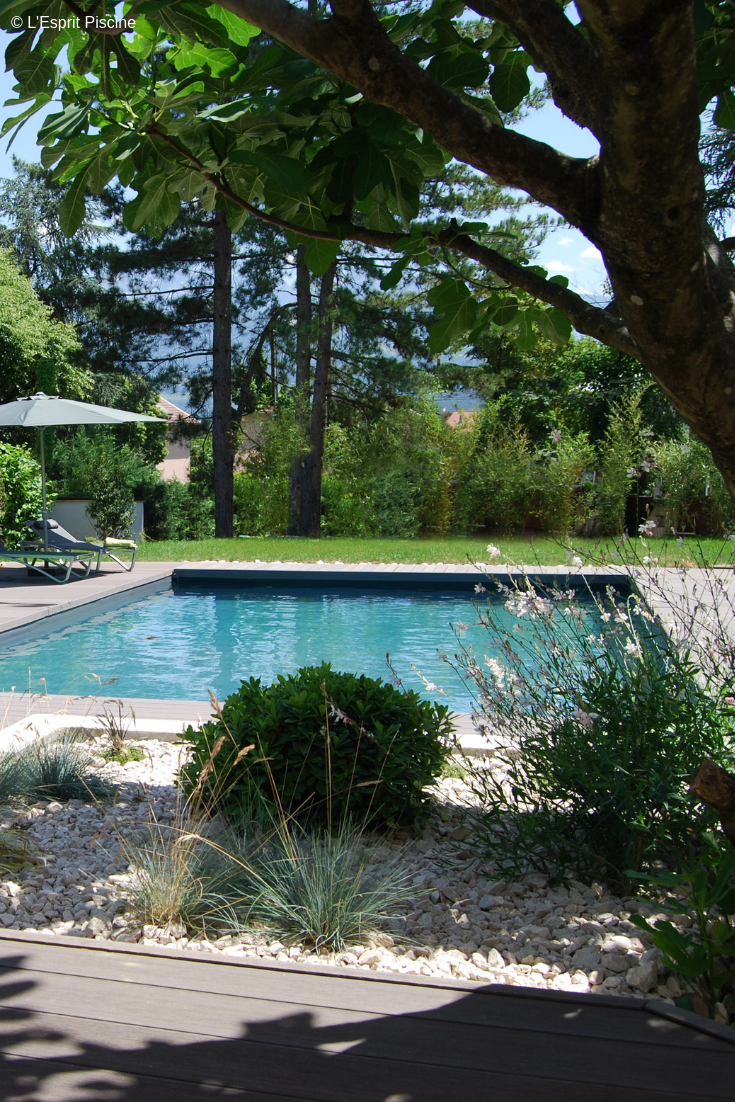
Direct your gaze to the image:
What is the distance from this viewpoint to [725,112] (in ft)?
7.39

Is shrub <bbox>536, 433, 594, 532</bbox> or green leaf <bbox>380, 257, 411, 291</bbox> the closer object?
green leaf <bbox>380, 257, 411, 291</bbox>

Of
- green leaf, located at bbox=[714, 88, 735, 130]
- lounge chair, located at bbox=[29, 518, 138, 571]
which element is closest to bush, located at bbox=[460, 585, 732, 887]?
green leaf, located at bbox=[714, 88, 735, 130]

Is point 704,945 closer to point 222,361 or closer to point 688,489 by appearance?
point 688,489

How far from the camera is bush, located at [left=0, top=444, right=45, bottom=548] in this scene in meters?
13.8

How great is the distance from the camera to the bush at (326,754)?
9.77 ft

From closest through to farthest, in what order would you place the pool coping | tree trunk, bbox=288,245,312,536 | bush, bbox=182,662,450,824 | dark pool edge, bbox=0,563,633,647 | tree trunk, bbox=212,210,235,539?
bush, bbox=182,662,450,824 < the pool coping < dark pool edge, bbox=0,563,633,647 < tree trunk, bbox=288,245,312,536 < tree trunk, bbox=212,210,235,539

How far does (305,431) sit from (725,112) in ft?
50.0

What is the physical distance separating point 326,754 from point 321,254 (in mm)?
1657

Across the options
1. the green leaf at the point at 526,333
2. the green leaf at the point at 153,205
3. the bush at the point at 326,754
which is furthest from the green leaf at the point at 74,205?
the bush at the point at 326,754

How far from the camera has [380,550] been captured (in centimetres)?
1395

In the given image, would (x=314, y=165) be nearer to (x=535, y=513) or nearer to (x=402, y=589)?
(x=402, y=589)

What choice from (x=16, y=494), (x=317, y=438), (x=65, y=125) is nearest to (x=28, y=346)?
Answer: (x=16, y=494)

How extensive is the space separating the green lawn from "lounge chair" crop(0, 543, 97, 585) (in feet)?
5.08

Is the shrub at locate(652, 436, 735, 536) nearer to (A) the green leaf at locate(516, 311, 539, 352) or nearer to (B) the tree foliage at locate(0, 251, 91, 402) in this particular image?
(B) the tree foliage at locate(0, 251, 91, 402)
